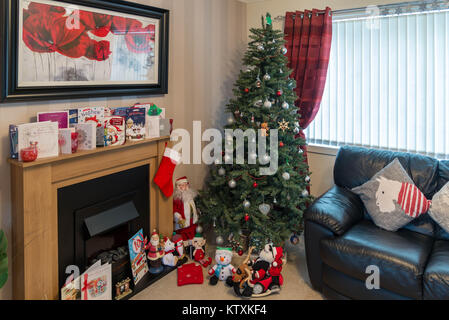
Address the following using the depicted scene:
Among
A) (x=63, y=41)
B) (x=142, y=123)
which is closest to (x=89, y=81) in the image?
(x=63, y=41)

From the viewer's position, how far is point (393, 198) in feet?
8.48

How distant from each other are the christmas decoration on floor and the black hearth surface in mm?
657

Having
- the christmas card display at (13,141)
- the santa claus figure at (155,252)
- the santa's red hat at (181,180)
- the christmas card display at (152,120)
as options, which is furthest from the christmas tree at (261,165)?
the christmas card display at (13,141)

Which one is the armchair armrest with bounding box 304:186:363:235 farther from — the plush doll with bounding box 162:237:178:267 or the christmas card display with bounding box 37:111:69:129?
the christmas card display with bounding box 37:111:69:129

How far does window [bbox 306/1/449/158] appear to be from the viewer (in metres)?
2.95

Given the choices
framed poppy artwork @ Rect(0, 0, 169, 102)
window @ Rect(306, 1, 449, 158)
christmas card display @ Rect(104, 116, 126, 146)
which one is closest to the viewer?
framed poppy artwork @ Rect(0, 0, 169, 102)

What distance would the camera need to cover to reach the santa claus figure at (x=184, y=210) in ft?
10.2

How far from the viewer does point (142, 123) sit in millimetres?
2639

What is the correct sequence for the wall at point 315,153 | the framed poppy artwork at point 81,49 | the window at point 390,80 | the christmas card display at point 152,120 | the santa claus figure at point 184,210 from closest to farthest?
the framed poppy artwork at point 81,49
the christmas card display at point 152,120
the window at point 390,80
the santa claus figure at point 184,210
the wall at point 315,153

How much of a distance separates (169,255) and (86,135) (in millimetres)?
1226

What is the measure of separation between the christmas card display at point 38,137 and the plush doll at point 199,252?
4.74 ft

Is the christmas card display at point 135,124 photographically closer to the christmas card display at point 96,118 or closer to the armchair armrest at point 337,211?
the christmas card display at point 96,118

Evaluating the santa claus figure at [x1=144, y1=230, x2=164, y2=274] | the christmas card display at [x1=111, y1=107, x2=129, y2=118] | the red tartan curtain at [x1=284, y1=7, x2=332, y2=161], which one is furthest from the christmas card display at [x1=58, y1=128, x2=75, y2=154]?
the red tartan curtain at [x1=284, y1=7, x2=332, y2=161]
